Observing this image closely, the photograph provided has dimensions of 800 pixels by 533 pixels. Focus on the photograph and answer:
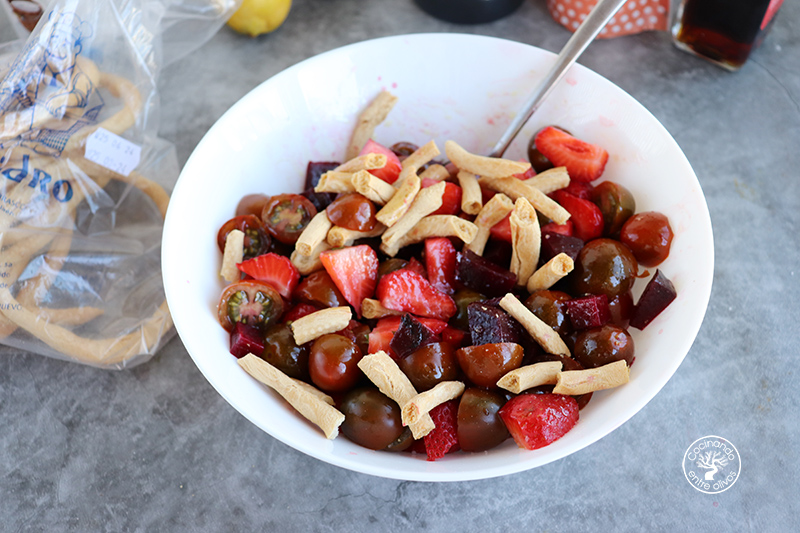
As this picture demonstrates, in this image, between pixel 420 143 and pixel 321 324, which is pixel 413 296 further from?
pixel 420 143

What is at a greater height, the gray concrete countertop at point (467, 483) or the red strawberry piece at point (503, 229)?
the red strawberry piece at point (503, 229)

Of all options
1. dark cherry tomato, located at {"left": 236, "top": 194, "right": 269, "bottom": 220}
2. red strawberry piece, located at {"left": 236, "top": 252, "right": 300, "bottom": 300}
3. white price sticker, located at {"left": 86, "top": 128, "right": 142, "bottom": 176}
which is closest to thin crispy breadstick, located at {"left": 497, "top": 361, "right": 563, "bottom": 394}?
red strawberry piece, located at {"left": 236, "top": 252, "right": 300, "bottom": 300}

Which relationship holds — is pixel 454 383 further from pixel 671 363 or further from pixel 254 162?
pixel 254 162

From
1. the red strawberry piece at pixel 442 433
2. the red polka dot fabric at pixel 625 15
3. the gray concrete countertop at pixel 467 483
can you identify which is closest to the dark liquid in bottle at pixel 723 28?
the red polka dot fabric at pixel 625 15

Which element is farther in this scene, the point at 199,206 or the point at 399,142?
the point at 399,142

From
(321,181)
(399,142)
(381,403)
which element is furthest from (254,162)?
(381,403)

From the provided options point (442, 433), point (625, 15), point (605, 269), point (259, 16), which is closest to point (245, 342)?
point (442, 433)

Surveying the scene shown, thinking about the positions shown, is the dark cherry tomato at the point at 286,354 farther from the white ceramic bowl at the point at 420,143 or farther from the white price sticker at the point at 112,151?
the white price sticker at the point at 112,151
